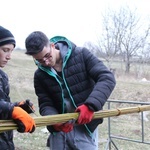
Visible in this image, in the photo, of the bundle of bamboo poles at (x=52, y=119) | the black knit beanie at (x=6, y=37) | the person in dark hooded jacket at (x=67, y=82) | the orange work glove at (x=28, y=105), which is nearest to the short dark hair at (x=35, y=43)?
the person in dark hooded jacket at (x=67, y=82)

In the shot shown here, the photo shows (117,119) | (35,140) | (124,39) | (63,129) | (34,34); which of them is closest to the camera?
(34,34)

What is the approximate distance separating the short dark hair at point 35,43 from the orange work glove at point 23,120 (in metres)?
0.45

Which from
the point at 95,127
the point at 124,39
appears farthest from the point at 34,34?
the point at 124,39

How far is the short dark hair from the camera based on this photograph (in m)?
1.72

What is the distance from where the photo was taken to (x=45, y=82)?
195cm

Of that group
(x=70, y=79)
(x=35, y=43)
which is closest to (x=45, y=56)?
(x=35, y=43)

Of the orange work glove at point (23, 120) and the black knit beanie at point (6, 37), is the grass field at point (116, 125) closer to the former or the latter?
the orange work glove at point (23, 120)

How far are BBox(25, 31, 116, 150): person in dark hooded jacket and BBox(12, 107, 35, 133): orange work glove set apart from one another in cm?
39

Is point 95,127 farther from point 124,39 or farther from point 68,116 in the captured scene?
point 124,39

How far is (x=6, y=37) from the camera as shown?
1.63 m

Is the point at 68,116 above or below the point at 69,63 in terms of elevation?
below

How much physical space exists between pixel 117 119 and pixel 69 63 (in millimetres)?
6315

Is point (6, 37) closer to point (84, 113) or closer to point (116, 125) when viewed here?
point (84, 113)

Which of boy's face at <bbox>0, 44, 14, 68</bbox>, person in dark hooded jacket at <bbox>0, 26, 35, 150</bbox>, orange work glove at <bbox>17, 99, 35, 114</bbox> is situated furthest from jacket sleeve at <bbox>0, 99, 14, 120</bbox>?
boy's face at <bbox>0, 44, 14, 68</bbox>
